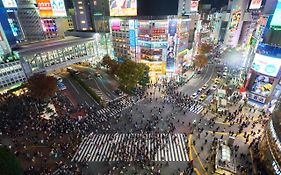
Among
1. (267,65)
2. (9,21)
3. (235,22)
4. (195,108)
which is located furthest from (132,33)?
(235,22)

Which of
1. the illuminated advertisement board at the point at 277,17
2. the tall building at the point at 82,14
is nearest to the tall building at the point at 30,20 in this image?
the tall building at the point at 82,14

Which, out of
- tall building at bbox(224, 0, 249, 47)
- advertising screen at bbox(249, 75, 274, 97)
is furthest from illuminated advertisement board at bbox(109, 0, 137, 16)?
tall building at bbox(224, 0, 249, 47)

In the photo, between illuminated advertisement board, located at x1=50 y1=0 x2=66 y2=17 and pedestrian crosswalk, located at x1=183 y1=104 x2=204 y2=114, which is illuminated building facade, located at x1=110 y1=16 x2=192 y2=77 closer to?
pedestrian crosswalk, located at x1=183 y1=104 x2=204 y2=114

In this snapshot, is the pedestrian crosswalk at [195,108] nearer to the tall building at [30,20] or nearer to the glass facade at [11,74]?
the glass facade at [11,74]

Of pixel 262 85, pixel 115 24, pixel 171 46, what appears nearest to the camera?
pixel 262 85

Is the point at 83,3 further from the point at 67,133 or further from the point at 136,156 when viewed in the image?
the point at 136,156

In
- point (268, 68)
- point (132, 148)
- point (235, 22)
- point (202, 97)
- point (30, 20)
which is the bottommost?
point (132, 148)

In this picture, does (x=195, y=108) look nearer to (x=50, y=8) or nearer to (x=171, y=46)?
(x=171, y=46)
